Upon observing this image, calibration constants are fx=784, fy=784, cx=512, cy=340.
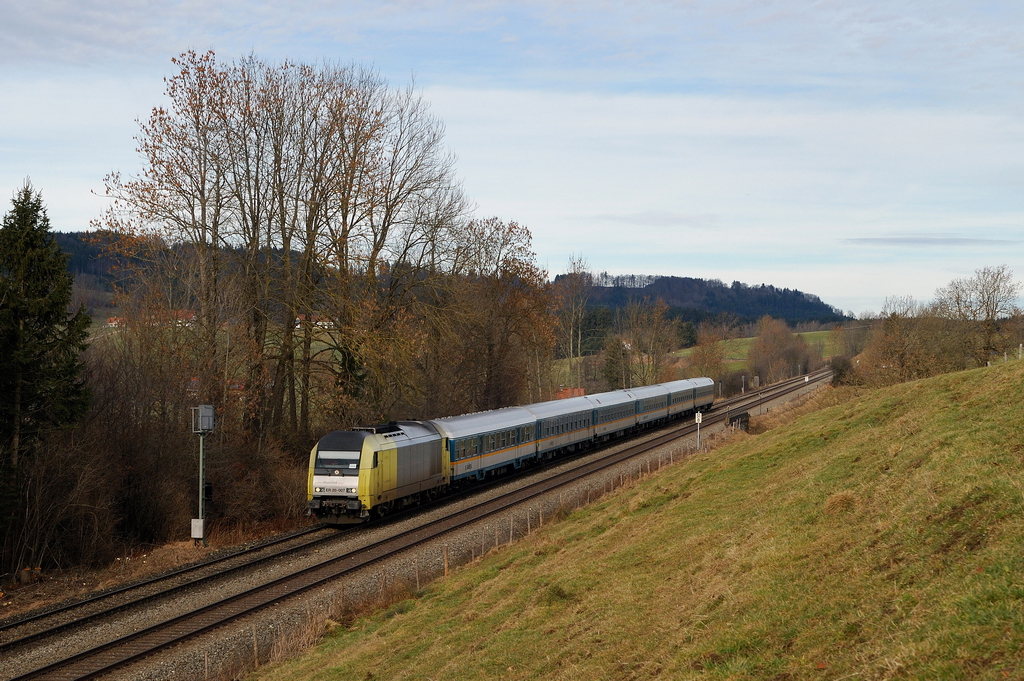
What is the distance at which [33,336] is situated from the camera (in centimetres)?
2353

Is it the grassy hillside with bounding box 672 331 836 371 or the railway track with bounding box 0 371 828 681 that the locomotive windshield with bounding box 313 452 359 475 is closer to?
the railway track with bounding box 0 371 828 681

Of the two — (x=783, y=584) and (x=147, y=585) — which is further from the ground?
(x=783, y=584)

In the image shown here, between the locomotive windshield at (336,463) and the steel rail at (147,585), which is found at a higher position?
the locomotive windshield at (336,463)

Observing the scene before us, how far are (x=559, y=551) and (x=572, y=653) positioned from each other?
8494 millimetres

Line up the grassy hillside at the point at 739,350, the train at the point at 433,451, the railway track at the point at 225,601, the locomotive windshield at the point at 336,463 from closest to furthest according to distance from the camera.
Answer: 1. the railway track at the point at 225,601
2. the locomotive windshield at the point at 336,463
3. the train at the point at 433,451
4. the grassy hillside at the point at 739,350

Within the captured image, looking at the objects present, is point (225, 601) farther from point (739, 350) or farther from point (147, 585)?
point (739, 350)

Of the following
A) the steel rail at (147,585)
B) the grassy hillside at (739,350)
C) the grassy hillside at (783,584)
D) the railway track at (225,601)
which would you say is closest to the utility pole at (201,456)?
the steel rail at (147,585)

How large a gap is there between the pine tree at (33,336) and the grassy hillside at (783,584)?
12.4m

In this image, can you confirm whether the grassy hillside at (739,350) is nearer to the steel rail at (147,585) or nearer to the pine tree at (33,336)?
the steel rail at (147,585)

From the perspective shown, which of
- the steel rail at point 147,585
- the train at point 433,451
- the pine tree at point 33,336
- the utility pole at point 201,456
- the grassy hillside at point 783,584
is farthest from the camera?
the train at point 433,451

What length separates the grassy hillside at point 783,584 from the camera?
27.9ft

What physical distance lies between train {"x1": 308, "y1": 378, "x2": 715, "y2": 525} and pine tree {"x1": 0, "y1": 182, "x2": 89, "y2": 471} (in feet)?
25.9

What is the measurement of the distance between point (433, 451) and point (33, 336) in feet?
46.0

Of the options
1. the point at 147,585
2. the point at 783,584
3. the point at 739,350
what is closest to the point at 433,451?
the point at 147,585
